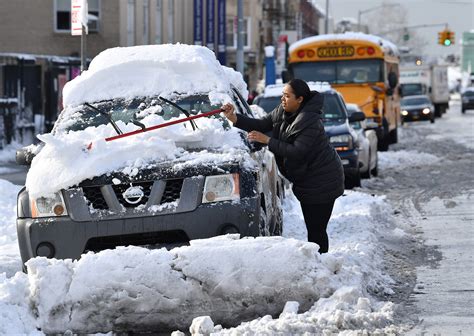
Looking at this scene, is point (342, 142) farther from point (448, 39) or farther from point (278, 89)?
point (448, 39)

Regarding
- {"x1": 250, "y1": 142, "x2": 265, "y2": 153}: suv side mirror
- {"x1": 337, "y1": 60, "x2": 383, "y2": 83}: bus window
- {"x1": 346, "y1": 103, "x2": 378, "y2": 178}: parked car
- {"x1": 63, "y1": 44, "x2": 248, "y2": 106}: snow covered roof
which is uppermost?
{"x1": 63, "y1": 44, "x2": 248, "y2": 106}: snow covered roof

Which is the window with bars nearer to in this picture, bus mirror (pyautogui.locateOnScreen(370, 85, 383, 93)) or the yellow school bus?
the yellow school bus

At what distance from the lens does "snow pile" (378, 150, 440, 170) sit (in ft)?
83.7

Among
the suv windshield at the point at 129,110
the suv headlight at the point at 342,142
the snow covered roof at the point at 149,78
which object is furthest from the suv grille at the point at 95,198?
Answer: the suv headlight at the point at 342,142

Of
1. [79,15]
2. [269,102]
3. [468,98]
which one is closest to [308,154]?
[79,15]

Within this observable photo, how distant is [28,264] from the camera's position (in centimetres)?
772

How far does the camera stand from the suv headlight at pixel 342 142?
19.1m

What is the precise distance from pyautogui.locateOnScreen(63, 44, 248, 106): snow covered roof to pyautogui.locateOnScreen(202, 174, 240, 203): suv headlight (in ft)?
5.25

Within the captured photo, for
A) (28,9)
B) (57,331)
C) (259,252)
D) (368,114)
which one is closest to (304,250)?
(259,252)

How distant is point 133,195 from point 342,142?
1063cm

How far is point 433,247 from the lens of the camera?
1181 centimetres

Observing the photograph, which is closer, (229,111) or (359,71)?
(229,111)

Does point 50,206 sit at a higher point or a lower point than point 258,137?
lower

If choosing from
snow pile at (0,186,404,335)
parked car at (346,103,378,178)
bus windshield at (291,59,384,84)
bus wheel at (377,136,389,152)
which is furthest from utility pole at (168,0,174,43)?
snow pile at (0,186,404,335)
